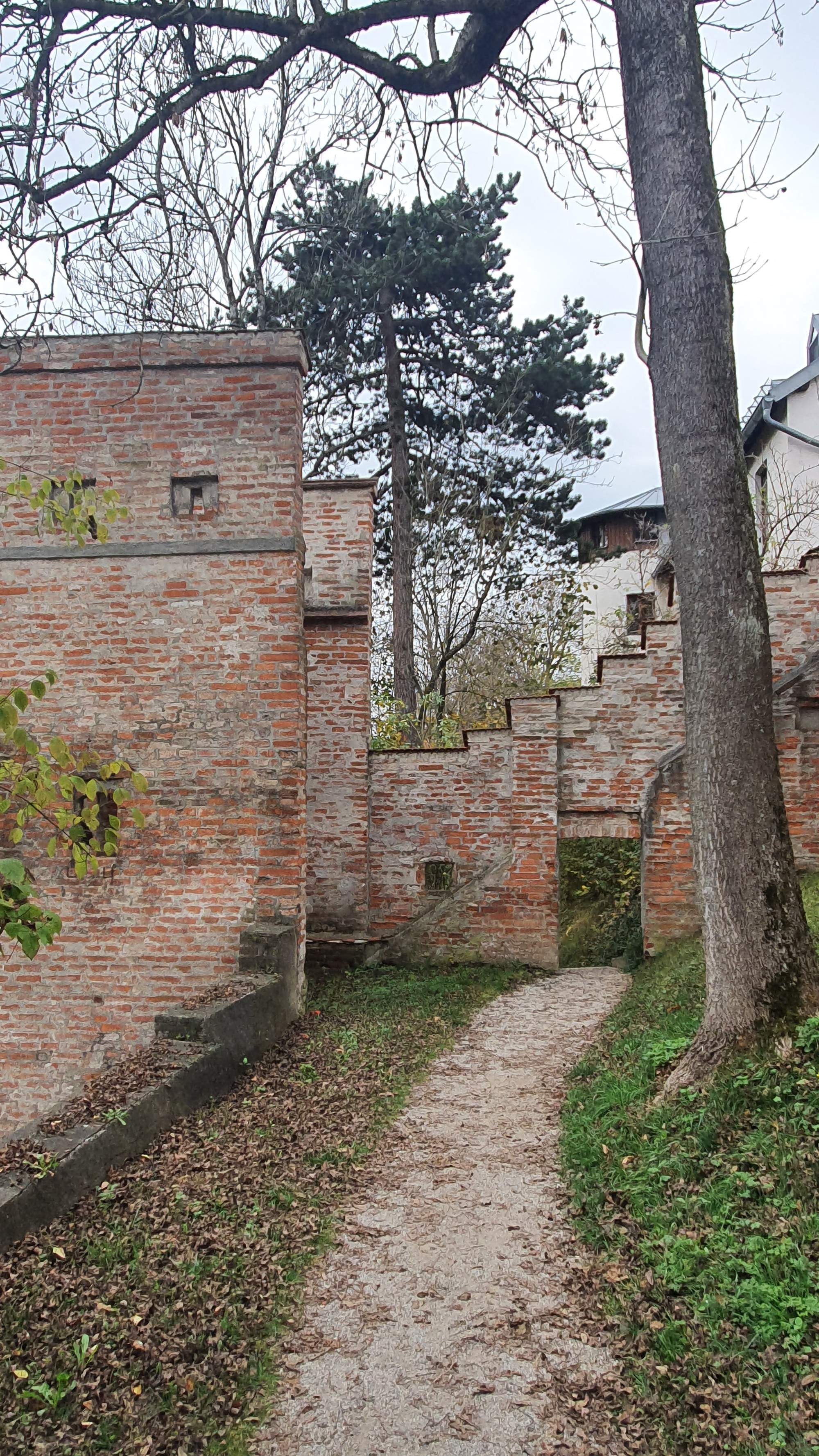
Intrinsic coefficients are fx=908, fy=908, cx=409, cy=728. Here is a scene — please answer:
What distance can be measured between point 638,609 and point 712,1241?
Answer: 1405 centimetres

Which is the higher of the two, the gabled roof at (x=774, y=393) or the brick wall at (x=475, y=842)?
the gabled roof at (x=774, y=393)

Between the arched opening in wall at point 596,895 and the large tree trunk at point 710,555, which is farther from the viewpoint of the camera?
the arched opening in wall at point 596,895

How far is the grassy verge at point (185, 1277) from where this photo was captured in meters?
2.78

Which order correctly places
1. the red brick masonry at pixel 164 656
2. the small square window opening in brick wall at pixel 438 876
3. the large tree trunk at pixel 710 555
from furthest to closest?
the small square window opening in brick wall at pixel 438 876 < the red brick masonry at pixel 164 656 < the large tree trunk at pixel 710 555

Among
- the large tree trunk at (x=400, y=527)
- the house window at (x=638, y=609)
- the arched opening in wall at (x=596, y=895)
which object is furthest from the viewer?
the large tree trunk at (x=400, y=527)

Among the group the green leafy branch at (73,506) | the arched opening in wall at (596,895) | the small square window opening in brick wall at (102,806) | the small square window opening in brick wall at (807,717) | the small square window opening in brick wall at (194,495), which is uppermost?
the small square window opening in brick wall at (194,495)

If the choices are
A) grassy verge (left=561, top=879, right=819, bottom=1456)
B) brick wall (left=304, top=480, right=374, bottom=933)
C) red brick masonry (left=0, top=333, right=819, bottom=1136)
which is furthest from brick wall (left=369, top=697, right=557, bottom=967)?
grassy verge (left=561, top=879, right=819, bottom=1456)

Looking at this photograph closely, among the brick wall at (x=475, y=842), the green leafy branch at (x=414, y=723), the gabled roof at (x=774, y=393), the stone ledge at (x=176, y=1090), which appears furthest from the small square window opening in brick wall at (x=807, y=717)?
the gabled roof at (x=774, y=393)

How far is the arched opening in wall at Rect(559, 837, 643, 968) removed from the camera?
12828mm

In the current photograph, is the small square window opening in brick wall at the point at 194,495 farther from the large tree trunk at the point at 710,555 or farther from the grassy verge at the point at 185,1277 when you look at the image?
the grassy verge at the point at 185,1277

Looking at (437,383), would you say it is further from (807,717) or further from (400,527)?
(807,717)

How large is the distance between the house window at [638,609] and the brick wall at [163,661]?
28.0ft

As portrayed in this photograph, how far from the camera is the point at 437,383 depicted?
699 inches

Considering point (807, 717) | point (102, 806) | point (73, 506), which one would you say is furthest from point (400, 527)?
point (73, 506)
